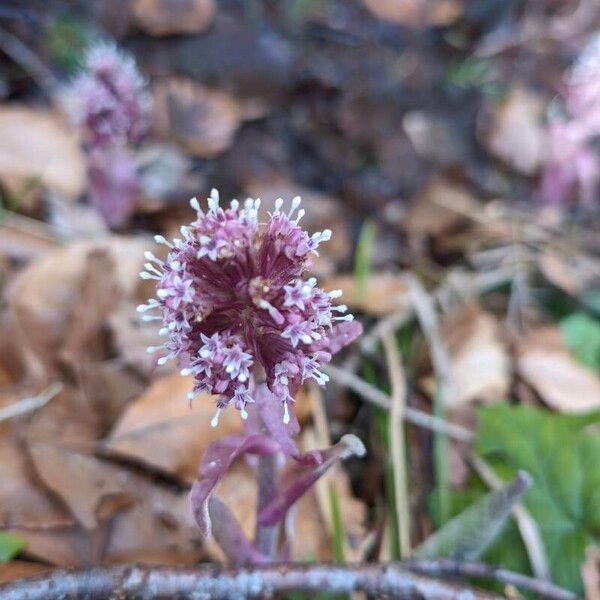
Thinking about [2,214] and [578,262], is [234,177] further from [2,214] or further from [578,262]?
[578,262]

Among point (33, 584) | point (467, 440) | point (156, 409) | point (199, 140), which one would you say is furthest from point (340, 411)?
point (199, 140)

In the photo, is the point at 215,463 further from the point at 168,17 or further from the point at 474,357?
the point at 168,17

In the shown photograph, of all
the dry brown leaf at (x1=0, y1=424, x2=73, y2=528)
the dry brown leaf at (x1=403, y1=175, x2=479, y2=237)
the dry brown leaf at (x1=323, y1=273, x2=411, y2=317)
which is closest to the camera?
the dry brown leaf at (x1=0, y1=424, x2=73, y2=528)

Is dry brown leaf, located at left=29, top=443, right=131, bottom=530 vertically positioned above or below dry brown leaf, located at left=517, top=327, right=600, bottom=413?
below

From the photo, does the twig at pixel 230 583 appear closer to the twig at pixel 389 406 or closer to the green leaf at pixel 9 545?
the green leaf at pixel 9 545

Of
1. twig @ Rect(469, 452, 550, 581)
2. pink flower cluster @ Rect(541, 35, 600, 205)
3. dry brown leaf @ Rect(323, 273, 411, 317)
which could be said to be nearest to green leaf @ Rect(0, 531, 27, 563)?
twig @ Rect(469, 452, 550, 581)

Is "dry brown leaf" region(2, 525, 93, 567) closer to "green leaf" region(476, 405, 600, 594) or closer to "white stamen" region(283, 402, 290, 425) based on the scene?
"white stamen" region(283, 402, 290, 425)

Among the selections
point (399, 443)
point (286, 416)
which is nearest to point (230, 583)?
point (286, 416)
